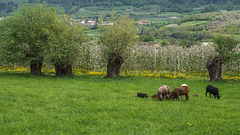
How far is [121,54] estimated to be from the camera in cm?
2691

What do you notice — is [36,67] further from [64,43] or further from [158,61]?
[158,61]

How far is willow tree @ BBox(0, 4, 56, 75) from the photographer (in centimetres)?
2577

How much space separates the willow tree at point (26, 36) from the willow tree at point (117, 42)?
699cm

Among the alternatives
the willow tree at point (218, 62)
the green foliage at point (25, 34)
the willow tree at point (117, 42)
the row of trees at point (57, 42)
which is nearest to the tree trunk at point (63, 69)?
the row of trees at point (57, 42)

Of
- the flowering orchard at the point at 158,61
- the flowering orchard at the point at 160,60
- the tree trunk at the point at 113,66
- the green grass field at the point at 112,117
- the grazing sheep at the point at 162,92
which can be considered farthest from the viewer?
the flowering orchard at the point at 160,60

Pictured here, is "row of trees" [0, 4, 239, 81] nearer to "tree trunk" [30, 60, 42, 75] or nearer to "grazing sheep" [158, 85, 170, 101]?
"tree trunk" [30, 60, 42, 75]

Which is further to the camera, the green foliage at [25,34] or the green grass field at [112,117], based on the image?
the green foliage at [25,34]

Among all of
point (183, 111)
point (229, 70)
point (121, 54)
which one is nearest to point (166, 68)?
point (229, 70)

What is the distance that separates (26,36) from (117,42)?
409 inches

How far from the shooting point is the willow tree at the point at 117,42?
26.8m

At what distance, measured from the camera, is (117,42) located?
2692 centimetres

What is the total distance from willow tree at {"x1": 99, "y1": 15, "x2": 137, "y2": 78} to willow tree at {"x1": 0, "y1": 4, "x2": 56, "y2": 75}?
6.99m

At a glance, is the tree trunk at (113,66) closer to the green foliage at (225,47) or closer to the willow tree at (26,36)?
the willow tree at (26,36)

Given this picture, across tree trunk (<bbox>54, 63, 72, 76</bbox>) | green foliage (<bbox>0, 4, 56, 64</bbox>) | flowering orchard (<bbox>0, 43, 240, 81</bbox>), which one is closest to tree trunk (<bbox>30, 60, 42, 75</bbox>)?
green foliage (<bbox>0, 4, 56, 64</bbox>)
